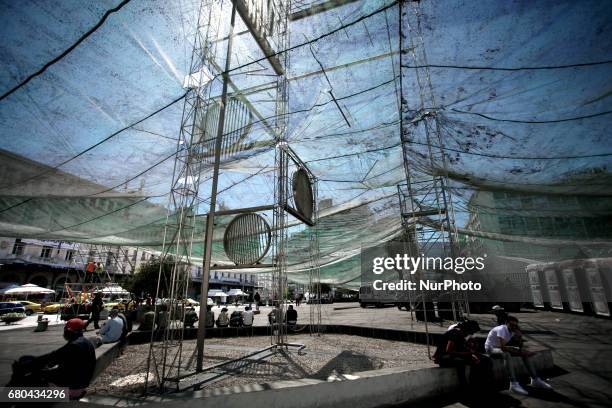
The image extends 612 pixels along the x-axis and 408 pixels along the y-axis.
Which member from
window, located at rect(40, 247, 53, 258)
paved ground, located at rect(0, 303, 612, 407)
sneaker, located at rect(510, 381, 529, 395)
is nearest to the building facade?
window, located at rect(40, 247, 53, 258)

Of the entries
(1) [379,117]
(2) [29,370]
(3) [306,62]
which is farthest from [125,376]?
(1) [379,117]

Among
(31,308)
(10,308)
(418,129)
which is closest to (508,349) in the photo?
(418,129)

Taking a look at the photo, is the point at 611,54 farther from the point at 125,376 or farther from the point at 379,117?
the point at 125,376

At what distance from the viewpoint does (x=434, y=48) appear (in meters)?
5.30

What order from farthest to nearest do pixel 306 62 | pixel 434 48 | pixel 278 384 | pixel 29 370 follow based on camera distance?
1. pixel 306 62
2. pixel 434 48
3. pixel 278 384
4. pixel 29 370

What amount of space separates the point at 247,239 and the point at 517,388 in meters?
5.85

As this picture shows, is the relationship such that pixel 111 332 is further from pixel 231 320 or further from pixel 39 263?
pixel 39 263

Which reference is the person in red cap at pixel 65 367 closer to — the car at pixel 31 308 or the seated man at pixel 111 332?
the seated man at pixel 111 332

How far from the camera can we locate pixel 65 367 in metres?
3.28

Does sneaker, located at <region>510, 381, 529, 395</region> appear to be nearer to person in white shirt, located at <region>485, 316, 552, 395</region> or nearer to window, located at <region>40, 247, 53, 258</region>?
person in white shirt, located at <region>485, 316, 552, 395</region>

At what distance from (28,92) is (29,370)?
3.73 meters

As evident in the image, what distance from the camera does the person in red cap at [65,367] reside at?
307 cm

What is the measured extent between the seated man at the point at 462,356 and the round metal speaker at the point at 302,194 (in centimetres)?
441

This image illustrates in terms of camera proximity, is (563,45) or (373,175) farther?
(373,175)
